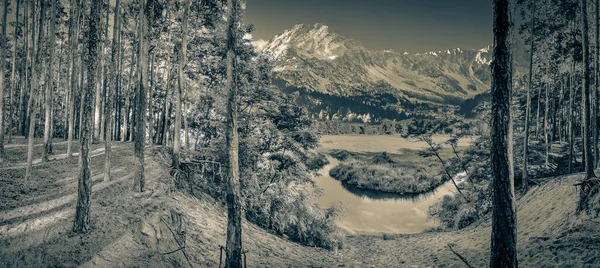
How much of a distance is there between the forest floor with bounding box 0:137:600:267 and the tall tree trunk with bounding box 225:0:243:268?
48.2 inches

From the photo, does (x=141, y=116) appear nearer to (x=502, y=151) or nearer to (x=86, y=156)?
(x=86, y=156)

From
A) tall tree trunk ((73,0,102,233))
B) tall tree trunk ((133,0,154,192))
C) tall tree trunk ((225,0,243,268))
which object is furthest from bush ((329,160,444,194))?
tall tree trunk ((73,0,102,233))

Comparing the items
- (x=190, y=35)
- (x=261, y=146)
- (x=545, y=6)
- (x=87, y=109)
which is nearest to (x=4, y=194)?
(x=87, y=109)

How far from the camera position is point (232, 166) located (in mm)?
7223

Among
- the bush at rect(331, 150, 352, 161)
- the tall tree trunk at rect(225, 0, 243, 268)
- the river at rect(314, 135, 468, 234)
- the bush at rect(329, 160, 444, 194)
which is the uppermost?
the tall tree trunk at rect(225, 0, 243, 268)

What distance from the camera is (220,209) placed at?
12.4 metres

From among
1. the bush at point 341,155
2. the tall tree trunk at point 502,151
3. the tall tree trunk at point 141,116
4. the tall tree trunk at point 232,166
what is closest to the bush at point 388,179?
the bush at point 341,155

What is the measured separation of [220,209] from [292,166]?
479 centimetres

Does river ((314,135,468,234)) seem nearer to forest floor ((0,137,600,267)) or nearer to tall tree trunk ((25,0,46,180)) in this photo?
forest floor ((0,137,600,267))

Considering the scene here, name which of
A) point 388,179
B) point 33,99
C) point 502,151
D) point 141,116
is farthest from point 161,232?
point 388,179

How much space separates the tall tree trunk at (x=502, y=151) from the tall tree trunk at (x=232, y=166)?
16.9 feet

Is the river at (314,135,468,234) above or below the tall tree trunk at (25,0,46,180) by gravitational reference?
below

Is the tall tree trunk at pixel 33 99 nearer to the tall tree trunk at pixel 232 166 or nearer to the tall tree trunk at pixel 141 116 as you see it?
the tall tree trunk at pixel 141 116

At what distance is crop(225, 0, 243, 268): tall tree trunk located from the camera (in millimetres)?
7008
